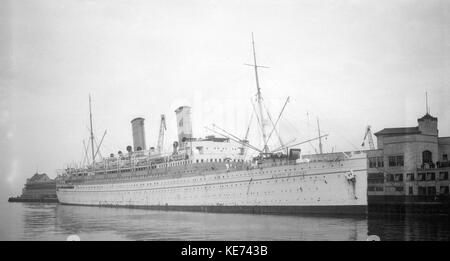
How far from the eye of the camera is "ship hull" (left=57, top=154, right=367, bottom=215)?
24453 millimetres

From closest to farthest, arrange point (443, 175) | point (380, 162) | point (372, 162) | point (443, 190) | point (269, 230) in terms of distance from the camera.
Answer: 1. point (269, 230)
2. point (443, 190)
3. point (443, 175)
4. point (380, 162)
5. point (372, 162)

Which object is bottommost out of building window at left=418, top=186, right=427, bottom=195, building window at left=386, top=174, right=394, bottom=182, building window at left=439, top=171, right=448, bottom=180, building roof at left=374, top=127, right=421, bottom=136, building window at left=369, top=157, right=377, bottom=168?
building window at left=418, top=186, right=427, bottom=195

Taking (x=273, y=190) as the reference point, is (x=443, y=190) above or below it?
below

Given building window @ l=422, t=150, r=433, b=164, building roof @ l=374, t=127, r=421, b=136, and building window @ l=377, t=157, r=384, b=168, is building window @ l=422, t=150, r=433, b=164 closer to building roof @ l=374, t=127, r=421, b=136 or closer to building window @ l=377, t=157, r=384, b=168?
building roof @ l=374, t=127, r=421, b=136

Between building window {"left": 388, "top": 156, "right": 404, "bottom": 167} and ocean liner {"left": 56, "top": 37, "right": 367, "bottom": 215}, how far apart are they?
12.2 ft

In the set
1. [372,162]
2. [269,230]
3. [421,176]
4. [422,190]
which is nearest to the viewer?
[269,230]

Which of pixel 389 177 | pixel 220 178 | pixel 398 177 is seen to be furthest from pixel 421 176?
pixel 220 178

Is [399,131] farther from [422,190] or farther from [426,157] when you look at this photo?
[422,190]

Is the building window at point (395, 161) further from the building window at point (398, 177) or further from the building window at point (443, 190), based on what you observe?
the building window at point (443, 190)

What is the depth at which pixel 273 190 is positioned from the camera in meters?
27.1

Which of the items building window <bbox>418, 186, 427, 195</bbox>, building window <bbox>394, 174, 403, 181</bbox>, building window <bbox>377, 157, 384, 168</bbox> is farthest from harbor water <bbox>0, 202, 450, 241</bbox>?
building window <bbox>377, 157, 384, 168</bbox>

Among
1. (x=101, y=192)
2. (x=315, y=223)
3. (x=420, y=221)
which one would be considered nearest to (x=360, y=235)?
(x=315, y=223)

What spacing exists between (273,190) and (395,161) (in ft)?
37.2

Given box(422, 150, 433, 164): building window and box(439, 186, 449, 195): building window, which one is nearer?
box(439, 186, 449, 195): building window
